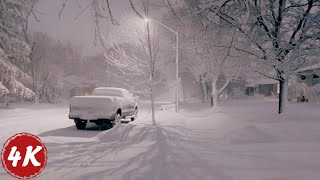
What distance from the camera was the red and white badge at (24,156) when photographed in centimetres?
316

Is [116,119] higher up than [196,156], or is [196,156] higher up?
[116,119]

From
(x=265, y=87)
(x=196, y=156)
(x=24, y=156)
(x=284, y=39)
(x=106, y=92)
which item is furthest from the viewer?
(x=265, y=87)

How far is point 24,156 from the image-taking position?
328cm

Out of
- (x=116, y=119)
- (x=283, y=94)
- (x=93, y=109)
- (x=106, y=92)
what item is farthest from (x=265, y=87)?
(x=93, y=109)

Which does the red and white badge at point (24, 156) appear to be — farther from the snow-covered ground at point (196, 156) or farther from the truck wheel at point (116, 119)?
the truck wheel at point (116, 119)

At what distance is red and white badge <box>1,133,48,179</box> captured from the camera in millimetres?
3161

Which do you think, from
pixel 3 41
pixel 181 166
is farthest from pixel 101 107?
pixel 3 41

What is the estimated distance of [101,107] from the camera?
14570 millimetres

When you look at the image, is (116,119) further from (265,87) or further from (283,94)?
(265,87)

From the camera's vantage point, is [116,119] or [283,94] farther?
[283,94]

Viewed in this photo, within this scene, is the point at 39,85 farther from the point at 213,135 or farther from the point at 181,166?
the point at 181,166

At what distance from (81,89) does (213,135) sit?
52459 millimetres

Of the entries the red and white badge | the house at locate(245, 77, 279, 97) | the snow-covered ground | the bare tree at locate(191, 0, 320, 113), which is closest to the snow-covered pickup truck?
the snow-covered ground

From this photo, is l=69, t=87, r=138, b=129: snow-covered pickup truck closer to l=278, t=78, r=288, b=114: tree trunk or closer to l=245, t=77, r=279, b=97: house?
l=278, t=78, r=288, b=114: tree trunk
